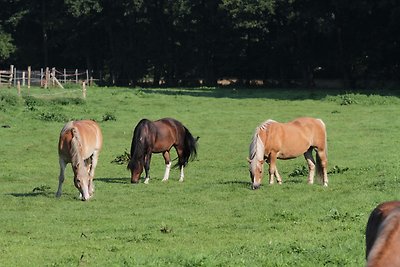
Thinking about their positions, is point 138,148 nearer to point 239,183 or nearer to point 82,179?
point 239,183

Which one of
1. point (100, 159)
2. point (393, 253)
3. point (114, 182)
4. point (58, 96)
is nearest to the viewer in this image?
point (393, 253)

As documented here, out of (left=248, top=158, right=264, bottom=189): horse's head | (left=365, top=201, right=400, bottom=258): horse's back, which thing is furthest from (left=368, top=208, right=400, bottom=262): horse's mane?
(left=248, top=158, right=264, bottom=189): horse's head

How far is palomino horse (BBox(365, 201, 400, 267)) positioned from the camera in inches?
289

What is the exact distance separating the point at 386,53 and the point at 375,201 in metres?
46.6

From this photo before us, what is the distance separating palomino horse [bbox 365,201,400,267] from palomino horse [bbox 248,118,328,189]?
11010 mm

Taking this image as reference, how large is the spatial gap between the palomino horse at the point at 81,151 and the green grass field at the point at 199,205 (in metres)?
0.46

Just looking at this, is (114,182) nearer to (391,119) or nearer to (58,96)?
(391,119)

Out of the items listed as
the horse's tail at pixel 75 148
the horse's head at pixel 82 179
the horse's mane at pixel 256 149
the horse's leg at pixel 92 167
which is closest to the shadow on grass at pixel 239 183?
the horse's mane at pixel 256 149

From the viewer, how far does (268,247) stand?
12.6m

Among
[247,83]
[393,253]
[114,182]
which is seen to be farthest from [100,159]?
[247,83]

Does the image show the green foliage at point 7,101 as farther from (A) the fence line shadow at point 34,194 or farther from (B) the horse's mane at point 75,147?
(B) the horse's mane at point 75,147

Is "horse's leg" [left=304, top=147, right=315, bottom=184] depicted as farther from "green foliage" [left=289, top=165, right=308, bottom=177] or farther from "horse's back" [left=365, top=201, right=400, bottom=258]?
"horse's back" [left=365, top=201, right=400, bottom=258]

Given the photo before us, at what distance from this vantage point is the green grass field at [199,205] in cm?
1252

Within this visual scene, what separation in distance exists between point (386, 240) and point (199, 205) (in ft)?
33.9
